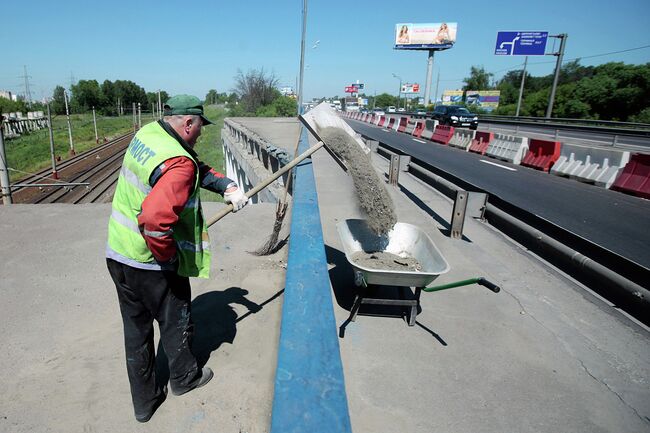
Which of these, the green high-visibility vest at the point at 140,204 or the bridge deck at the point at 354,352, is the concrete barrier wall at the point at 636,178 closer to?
the bridge deck at the point at 354,352

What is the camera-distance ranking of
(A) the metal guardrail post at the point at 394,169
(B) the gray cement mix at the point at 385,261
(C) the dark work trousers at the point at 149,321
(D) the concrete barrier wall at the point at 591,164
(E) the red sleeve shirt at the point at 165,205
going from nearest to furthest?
(E) the red sleeve shirt at the point at 165,205, (C) the dark work trousers at the point at 149,321, (B) the gray cement mix at the point at 385,261, (A) the metal guardrail post at the point at 394,169, (D) the concrete barrier wall at the point at 591,164

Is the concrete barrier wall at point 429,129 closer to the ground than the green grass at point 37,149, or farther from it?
farther from it

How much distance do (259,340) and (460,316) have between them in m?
2.39

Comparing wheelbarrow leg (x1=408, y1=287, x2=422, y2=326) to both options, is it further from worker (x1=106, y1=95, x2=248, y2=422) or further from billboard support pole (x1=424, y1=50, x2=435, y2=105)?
billboard support pole (x1=424, y1=50, x2=435, y2=105)

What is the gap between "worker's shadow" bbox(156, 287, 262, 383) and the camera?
2981 millimetres

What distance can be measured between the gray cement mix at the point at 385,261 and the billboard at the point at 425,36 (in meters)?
67.6

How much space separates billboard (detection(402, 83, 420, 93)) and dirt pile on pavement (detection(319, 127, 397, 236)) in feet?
329

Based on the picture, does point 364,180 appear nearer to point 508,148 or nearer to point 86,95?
point 508,148

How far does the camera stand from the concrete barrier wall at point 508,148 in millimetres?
14812

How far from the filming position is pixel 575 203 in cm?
905

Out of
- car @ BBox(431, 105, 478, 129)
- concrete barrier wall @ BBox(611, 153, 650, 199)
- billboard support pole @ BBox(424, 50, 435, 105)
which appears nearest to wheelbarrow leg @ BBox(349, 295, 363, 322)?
concrete barrier wall @ BBox(611, 153, 650, 199)

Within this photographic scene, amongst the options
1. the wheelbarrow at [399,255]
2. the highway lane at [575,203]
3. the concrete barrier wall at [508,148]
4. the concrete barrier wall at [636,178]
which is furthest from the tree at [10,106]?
the concrete barrier wall at [636,178]

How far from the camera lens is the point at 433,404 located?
2969mm

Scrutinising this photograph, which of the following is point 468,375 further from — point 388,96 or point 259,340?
point 388,96
